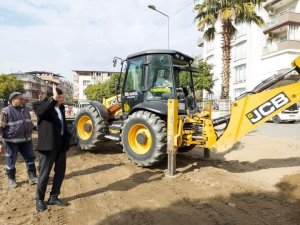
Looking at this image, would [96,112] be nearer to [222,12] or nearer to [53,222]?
[53,222]

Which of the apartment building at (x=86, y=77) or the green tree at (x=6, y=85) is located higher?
the apartment building at (x=86, y=77)

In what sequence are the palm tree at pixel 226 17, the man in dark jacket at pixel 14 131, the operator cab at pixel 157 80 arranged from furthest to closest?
the palm tree at pixel 226 17 < the operator cab at pixel 157 80 < the man in dark jacket at pixel 14 131

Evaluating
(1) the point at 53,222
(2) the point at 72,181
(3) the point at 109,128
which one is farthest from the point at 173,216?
(3) the point at 109,128

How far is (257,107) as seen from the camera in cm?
660

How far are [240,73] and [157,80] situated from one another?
93.9 ft

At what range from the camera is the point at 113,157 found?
30.0ft

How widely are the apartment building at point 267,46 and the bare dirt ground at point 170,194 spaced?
21.8 m

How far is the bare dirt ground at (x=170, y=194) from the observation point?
4.67 meters

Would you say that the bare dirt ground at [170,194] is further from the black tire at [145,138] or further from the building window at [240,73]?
the building window at [240,73]

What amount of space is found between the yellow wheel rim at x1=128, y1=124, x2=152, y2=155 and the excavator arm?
5.29ft

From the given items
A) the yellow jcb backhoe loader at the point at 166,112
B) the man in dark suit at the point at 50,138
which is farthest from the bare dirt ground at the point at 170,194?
the yellow jcb backhoe loader at the point at 166,112

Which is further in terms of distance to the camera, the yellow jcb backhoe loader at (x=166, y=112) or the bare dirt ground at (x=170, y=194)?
the yellow jcb backhoe loader at (x=166, y=112)

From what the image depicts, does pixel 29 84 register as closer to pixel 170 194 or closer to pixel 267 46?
pixel 267 46

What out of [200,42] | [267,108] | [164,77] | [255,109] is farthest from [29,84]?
[267,108]
